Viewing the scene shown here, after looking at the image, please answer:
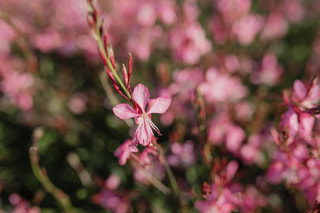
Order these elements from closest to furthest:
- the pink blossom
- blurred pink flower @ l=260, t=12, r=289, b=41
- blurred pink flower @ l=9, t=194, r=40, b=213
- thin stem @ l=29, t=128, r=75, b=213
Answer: the pink blossom, thin stem @ l=29, t=128, r=75, b=213, blurred pink flower @ l=9, t=194, r=40, b=213, blurred pink flower @ l=260, t=12, r=289, b=41

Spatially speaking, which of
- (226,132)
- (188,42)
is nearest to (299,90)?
(226,132)

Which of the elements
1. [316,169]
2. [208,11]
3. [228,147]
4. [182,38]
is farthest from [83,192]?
[208,11]

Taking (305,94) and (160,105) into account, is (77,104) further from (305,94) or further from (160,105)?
(305,94)

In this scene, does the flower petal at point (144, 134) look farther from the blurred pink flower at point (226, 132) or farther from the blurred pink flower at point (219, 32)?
the blurred pink flower at point (219, 32)

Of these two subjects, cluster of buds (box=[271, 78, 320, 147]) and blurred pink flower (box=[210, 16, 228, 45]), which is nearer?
cluster of buds (box=[271, 78, 320, 147])

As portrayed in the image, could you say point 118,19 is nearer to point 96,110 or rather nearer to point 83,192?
point 96,110

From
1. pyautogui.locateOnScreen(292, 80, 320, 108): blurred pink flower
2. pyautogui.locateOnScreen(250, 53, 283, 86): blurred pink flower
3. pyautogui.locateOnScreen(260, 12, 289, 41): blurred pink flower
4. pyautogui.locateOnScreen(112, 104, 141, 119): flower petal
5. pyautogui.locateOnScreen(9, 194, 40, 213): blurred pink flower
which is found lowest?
pyautogui.locateOnScreen(250, 53, 283, 86): blurred pink flower

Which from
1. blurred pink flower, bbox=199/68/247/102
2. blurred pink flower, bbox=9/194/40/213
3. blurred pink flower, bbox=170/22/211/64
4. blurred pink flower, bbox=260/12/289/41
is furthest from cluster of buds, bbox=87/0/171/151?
blurred pink flower, bbox=260/12/289/41

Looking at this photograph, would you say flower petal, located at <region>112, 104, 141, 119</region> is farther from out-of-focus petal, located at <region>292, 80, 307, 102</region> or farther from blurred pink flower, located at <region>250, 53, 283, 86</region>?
blurred pink flower, located at <region>250, 53, 283, 86</region>
